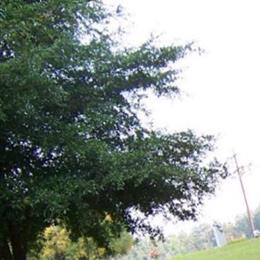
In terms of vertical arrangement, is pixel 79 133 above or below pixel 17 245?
above

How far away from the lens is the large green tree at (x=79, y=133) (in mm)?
10734

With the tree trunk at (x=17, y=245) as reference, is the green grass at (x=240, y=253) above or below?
below

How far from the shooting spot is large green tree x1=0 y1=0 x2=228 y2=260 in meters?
10.7

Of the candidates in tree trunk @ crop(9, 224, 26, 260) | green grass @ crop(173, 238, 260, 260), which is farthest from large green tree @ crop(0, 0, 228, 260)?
green grass @ crop(173, 238, 260, 260)

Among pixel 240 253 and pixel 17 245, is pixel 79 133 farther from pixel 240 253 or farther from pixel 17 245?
pixel 240 253

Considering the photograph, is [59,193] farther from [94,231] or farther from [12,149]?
[94,231]

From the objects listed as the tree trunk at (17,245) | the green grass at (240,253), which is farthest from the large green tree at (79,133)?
the green grass at (240,253)

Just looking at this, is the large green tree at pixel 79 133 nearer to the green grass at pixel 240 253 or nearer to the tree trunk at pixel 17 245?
the tree trunk at pixel 17 245

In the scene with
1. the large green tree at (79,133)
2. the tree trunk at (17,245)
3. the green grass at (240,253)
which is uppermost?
the large green tree at (79,133)

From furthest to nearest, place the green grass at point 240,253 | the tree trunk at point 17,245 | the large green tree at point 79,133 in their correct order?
the green grass at point 240,253 → the tree trunk at point 17,245 → the large green tree at point 79,133

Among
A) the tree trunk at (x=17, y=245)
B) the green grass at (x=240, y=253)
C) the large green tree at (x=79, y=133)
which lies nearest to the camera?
the large green tree at (x=79, y=133)

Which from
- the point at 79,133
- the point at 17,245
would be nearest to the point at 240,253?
the point at 17,245

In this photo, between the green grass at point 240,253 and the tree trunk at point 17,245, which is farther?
the green grass at point 240,253

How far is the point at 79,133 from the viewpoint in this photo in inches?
451
